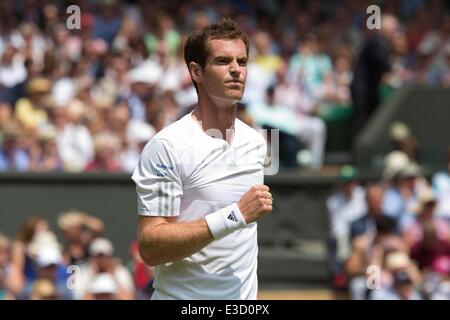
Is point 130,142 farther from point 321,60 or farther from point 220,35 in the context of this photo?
point 220,35

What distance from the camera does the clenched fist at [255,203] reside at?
5.63 m

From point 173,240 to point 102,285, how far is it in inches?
222

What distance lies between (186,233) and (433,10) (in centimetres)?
1406

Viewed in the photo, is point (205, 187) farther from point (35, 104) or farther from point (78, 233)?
point (35, 104)

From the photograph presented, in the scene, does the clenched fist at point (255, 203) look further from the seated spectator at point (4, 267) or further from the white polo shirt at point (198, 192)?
the seated spectator at point (4, 267)

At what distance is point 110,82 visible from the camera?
1579 cm

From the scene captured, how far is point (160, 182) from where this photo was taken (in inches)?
228

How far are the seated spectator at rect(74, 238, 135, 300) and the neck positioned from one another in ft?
18.1

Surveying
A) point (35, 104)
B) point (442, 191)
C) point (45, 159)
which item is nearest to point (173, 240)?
point (442, 191)

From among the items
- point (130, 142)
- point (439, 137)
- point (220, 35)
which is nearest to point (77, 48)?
point (130, 142)

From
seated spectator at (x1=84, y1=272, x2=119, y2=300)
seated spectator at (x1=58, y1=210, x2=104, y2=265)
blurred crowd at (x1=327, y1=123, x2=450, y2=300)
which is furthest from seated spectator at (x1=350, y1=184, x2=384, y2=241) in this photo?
seated spectator at (x1=84, y1=272, x2=119, y2=300)

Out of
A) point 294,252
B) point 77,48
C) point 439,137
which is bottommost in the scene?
A: point 294,252

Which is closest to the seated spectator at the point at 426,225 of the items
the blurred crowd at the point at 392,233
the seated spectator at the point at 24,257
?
the blurred crowd at the point at 392,233

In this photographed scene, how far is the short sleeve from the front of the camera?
228 inches
